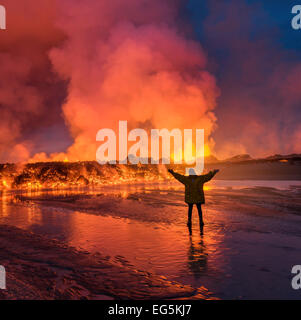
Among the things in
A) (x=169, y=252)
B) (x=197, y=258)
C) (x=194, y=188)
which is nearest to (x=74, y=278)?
(x=169, y=252)

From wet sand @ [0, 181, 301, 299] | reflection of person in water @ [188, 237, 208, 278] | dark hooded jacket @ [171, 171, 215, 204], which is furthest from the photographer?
dark hooded jacket @ [171, 171, 215, 204]

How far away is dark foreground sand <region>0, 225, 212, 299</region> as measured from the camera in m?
5.10

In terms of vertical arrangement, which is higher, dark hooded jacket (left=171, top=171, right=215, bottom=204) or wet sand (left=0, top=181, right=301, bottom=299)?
dark hooded jacket (left=171, top=171, right=215, bottom=204)

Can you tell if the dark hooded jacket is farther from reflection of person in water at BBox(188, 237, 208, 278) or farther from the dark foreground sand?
the dark foreground sand

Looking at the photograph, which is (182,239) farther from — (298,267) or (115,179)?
(115,179)

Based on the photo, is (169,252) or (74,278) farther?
(169,252)

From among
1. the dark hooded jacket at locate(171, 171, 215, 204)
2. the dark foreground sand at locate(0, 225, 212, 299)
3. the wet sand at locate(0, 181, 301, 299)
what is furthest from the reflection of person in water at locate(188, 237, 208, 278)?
the dark hooded jacket at locate(171, 171, 215, 204)

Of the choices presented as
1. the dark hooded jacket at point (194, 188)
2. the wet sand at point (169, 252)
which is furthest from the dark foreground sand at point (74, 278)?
the dark hooded jacket at point (194, 188)

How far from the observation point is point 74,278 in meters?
5.91

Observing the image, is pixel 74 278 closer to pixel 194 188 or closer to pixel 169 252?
pixel 169 252

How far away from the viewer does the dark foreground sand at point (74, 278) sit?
5.10 m

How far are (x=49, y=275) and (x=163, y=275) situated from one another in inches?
99.7

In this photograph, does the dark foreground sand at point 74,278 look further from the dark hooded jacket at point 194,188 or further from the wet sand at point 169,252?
the dark hooded jacket at point 194,188

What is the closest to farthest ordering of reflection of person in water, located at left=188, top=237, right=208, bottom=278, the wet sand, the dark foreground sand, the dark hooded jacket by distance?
1. the dark foreground sand
2. the wet sand
3. reflection of person in water, located at left=188, top=237, right=208, bottom=278
4. the dark hooded jacket
